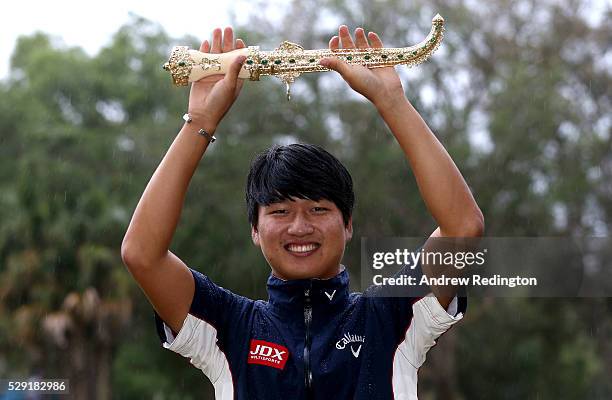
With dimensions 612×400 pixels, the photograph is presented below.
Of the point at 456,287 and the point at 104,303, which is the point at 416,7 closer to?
the point at 104,303

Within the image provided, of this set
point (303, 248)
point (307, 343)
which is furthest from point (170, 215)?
point (307, 343)

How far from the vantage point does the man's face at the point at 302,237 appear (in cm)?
266

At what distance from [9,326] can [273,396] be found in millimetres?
13564

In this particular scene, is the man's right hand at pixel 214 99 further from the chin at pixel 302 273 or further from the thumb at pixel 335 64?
the chin at pixel 302 273

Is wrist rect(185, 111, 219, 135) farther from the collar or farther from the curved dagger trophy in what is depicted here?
the collar

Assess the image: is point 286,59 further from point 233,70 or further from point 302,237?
point 302,237

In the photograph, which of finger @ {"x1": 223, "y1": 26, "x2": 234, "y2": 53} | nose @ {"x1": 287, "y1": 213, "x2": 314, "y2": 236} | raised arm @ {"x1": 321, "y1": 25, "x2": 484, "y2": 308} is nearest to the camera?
raised arm @ {"x1": 321, "y1": 25, "x2": 484, "y2": 308}

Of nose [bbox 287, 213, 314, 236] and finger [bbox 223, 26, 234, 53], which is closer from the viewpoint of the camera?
nose [bbox 287, 213, 314, 236]

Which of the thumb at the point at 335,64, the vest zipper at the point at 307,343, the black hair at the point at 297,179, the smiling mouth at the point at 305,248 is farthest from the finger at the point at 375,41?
the vest zipper at the point at 307,343

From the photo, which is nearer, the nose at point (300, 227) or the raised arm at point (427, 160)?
the raised arm at point (427, 160)

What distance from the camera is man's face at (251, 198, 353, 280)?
266 centimetres

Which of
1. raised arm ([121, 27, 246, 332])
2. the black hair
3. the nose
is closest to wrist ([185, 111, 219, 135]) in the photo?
raised arm ([121, 27, 246, 332])

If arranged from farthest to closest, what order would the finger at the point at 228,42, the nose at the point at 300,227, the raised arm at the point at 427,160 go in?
the finger at the point at 228,42
the nose at the point at 300,227
the raised arm at the point at 427,160

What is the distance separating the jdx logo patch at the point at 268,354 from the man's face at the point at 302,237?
0.65 ft
